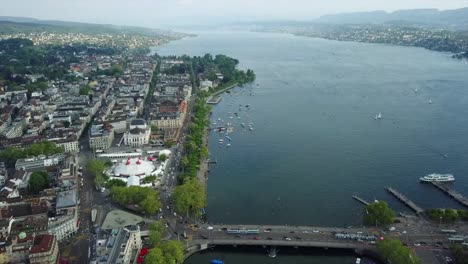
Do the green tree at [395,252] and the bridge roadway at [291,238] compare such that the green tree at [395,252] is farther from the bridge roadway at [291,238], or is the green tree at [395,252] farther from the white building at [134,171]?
the white building at [134,171]

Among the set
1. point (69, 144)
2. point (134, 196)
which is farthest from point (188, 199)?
point (69, 144)

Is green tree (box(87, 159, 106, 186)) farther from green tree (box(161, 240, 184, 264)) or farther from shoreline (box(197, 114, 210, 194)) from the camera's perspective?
green tree (box(161, 240, 184, 264))

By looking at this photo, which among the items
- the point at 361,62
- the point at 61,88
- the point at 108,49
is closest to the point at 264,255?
the point at 61,88

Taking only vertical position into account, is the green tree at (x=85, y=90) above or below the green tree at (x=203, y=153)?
above

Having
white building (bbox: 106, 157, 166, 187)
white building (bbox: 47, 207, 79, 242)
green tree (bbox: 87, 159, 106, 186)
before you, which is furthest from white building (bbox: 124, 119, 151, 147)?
white building (bbox: 47, 207, 79, 242)

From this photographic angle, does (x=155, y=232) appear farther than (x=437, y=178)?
No

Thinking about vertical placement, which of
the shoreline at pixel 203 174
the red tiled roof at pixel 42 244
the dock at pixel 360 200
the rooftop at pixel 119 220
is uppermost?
the red tiled roof at pixel 42 244

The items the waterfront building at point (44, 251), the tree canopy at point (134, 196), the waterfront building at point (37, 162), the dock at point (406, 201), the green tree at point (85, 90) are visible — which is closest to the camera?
the waterfront building at point (44, 251)

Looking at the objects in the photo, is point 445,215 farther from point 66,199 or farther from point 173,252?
point 66,199

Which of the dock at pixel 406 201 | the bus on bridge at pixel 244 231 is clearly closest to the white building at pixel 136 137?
the bus on bridge at pixel 244 231
